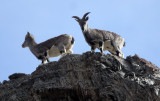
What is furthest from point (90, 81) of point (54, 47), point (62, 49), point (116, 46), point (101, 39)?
point (54, 47)

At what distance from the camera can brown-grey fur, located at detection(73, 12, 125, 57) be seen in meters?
22.0

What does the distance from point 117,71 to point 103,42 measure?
4603mm

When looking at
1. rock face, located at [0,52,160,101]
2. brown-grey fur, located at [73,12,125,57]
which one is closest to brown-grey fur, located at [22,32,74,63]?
brown-grey fur, located at [73,12,125,57]

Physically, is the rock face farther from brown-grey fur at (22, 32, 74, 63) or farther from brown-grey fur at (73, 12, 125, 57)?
brown-grey fur at (22, 32, 74, 63)

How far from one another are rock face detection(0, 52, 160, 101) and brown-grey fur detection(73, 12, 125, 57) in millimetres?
3281

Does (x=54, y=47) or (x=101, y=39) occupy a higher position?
(x=54, y=47)

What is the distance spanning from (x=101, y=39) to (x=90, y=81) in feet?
16.3

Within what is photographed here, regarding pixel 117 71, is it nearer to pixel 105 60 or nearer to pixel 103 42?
pixel 105 60

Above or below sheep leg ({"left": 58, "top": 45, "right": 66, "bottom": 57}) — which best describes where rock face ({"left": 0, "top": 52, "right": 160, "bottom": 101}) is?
below

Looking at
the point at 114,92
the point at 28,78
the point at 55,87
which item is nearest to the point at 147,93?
the point at 114,92

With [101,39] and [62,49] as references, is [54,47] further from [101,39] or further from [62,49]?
[101,39]

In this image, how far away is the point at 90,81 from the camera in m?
17.6

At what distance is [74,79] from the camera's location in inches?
704

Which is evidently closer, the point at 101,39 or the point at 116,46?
the point at 101,39
